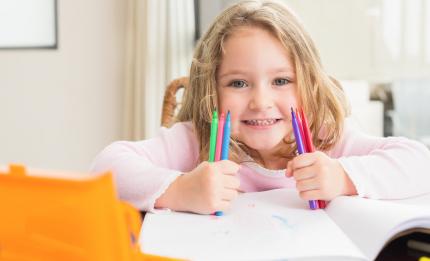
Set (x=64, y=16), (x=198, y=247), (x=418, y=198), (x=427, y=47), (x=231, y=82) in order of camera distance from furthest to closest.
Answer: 1. (x=64, y=16)
2. (x=427, y=47)
3. (x=231, y=82)
4. (x=418, y=198)
5. (x=198, y=247)

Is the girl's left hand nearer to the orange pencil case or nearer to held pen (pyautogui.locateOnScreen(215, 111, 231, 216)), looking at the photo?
held pen (pyautogui.locateOnScreen(215, 111, 231, 216))

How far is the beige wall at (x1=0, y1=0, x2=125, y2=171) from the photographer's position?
2348 mm

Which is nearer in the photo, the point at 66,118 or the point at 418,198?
the point at 418,198

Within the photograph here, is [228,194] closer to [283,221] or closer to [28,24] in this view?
[283,221]

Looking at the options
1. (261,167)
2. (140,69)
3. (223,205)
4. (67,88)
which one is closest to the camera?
(223,205)

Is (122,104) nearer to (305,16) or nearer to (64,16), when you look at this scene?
(64,16)

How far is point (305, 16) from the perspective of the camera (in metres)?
2.23

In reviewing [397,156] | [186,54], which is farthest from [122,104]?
[397,156]

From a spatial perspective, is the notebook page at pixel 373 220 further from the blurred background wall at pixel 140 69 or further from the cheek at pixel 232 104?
the blurred background wall at pixel 140 69

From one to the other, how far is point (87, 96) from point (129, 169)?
1.66m

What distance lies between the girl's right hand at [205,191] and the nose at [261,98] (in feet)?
0.53

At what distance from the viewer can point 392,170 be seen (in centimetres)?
76

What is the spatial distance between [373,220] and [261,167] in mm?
372

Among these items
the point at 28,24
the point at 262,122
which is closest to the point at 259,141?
the point at 262,122
